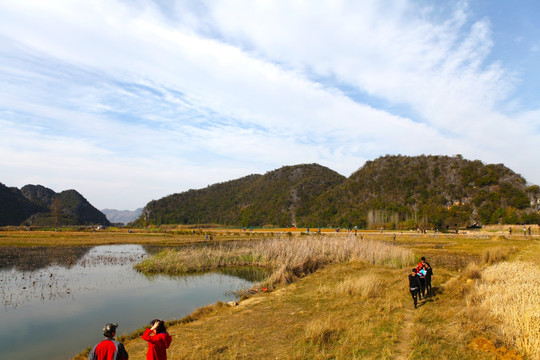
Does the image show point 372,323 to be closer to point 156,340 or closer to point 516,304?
point 516,304

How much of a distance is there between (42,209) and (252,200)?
93.3m

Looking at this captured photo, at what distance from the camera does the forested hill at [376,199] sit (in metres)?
81.8

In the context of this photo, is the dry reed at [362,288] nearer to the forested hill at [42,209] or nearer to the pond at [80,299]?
the pond at [80,299]

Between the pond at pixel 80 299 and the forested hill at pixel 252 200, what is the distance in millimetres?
103461

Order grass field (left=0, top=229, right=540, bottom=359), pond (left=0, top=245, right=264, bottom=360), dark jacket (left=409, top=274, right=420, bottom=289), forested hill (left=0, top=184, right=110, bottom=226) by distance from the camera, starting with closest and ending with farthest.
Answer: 1. grass field (left=0, top=229, right=540, bottom=359)
2. pond (left=0, top=245, right=264, bottom=360)
3. dark jacket (left=409, top=274, right=420, bottom=289)
4. forested hill (left=0, top=184, right=110, bottom=226)

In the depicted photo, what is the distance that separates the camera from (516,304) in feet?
28.8

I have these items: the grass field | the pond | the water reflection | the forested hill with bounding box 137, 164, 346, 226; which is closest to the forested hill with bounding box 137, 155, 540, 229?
the forested hill with bounding box 137, 164, 346, 226

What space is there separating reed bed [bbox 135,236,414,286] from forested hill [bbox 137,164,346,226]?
97803 mm

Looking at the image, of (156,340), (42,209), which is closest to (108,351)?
(156,340)

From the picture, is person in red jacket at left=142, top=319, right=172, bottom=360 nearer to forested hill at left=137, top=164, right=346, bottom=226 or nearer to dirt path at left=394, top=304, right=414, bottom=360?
dirt path at left=394, top=304, right=414, bottom=360

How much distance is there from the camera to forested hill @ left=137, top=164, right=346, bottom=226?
5522 inches

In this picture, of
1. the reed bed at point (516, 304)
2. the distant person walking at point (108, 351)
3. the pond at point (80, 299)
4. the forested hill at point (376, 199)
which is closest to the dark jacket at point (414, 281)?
the reed bed at point (516, 304)

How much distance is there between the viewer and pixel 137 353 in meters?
9.78

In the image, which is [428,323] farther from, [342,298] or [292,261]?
[292,261]
